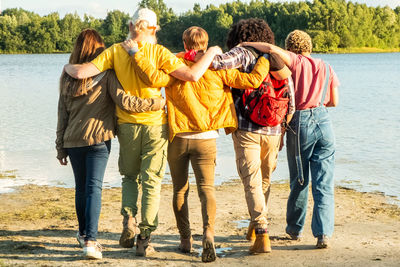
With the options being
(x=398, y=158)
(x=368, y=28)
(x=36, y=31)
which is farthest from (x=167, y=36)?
(x=398, y=158)

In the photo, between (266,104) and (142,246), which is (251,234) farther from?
(266,104)

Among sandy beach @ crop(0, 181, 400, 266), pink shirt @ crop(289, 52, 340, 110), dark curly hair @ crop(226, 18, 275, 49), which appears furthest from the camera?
pink shirt @ crop(289, 52, 340, 110)

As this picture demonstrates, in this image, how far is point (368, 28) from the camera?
302 ft

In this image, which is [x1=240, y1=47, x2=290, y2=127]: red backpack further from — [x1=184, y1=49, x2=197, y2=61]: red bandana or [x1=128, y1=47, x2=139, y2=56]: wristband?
[x1=128, y1=47, x2=139, y2=56]: wristband

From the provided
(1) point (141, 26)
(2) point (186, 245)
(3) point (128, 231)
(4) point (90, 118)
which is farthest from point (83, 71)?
(2) point (186, 245)

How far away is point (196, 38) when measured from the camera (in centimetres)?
426

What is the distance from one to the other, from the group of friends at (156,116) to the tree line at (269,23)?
3207 inches

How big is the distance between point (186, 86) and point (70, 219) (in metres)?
2.32

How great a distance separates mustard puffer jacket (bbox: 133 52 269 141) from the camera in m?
4.22

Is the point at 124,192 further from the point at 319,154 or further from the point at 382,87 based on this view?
the point at 382,87

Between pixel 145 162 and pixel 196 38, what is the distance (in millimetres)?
1043

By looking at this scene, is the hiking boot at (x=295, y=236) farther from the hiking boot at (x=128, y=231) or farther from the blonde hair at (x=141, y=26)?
the blonde hair at (x=141, y=26)

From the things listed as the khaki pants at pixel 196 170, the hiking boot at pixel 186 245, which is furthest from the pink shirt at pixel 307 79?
the hiking boot at pixel 186 245

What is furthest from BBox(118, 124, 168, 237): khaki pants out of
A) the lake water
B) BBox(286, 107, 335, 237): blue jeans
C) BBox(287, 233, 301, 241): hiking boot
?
the lake water
